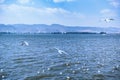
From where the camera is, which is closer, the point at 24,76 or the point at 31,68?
the point at 24,76

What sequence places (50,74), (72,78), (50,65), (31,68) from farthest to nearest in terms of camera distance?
(50,65), (31,68), (50,74), (72,78)

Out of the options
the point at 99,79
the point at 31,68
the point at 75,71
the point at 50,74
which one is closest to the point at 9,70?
the point at 31,68

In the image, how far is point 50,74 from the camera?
29.5m

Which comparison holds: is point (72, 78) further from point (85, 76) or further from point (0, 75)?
point (0, 75)

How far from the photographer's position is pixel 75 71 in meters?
31.0

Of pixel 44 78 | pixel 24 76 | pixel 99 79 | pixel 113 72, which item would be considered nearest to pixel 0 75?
pixel 24 76

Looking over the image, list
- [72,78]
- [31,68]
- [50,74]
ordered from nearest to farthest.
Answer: [72,78], [50,74], [31,68]

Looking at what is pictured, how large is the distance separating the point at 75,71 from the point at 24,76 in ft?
19.8

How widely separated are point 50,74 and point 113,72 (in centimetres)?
730

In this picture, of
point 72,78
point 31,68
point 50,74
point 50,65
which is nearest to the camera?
point 72,78

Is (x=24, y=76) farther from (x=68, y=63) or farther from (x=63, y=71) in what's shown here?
(x=68, y=63)

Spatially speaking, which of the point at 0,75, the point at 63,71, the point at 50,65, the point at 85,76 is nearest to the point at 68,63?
the point at 50,65

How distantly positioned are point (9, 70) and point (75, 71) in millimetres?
7515

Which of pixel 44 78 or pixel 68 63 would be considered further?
pixel 68 63
